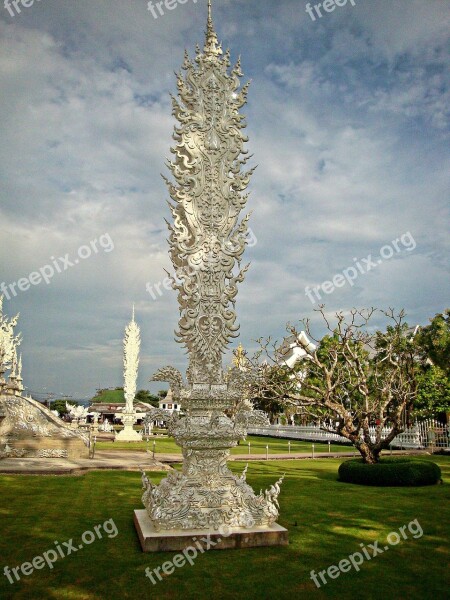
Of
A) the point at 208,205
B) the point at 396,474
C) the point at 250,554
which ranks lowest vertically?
the point at 250,554

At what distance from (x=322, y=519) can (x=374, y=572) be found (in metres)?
2.98

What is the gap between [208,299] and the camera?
8.60 m

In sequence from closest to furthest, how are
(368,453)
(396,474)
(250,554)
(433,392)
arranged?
(250,554) → (396,474) → (368,453) → (433,392)

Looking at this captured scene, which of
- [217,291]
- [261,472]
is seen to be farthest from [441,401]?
[217,291]

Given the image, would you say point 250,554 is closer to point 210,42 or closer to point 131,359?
point 210,42

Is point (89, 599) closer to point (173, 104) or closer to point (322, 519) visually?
point (322, 519)

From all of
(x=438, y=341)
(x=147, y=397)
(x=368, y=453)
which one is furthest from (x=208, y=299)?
(x=147, y=397)

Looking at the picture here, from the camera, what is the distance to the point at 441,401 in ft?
97.2

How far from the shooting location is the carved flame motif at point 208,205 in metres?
8.53

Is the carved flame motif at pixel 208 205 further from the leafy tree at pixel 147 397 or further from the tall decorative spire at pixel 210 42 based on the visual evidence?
the leafy tree at pixel 147 397

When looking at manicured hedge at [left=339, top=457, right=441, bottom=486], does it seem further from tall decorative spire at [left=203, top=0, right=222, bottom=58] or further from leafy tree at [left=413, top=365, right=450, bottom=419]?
leafy tree at [left=413, top=365, right=450, bottom=419]

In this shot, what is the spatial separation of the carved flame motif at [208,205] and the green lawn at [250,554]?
9.56 feet

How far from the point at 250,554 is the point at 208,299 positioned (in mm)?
4026

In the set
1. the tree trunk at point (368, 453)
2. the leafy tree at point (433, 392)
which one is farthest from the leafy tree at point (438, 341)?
the tree trunk at point (368, 453)
